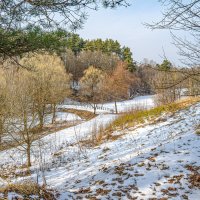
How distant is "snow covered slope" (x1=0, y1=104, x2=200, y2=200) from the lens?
7.10 metres

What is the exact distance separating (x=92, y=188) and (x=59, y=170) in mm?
4367

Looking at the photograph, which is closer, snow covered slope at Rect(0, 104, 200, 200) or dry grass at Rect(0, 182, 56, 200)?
dry grass at Rect(0, 182, 56, 200)

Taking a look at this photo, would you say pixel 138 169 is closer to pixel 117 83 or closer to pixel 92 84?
pixel 117 83

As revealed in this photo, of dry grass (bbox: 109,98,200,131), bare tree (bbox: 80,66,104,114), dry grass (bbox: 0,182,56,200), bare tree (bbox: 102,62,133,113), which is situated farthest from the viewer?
bare tree (bbox: 80,66,104,114)

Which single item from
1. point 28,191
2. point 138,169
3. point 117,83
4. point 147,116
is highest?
point 117,83

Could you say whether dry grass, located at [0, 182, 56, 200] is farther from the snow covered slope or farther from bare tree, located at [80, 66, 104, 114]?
bare tree, located at [80, 66, 104, 114]

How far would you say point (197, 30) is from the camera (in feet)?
15.9

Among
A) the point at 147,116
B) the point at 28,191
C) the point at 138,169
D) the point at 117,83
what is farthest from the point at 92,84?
the point at 28,191

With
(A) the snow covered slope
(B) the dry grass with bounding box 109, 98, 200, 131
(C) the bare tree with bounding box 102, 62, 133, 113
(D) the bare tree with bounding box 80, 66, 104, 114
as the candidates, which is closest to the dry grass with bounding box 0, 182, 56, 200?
(A) the snow covered slope

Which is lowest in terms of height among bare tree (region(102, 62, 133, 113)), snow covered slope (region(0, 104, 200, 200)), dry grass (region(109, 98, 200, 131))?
snow covered slope (region(0, 104, 200, 200))

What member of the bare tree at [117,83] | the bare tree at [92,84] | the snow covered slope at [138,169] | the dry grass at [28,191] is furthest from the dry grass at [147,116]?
the bare tree at [92,84]

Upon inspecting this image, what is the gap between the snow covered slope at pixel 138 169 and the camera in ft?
23.3

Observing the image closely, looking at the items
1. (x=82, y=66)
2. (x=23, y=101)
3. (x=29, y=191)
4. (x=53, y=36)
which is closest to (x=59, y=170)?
(x=23, y=101)

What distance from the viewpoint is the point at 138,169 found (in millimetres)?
8398
